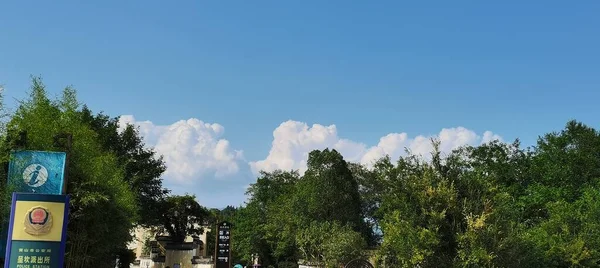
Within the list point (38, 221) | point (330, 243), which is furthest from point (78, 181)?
point (330, 243)

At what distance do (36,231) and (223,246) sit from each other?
1316 cm

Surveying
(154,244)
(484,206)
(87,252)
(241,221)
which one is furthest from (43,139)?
(241,221)

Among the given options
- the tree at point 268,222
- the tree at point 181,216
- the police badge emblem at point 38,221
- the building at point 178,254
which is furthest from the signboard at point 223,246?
the tree at point 181,216

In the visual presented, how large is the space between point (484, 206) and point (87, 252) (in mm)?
13441

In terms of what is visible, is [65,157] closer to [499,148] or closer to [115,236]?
[115,236]

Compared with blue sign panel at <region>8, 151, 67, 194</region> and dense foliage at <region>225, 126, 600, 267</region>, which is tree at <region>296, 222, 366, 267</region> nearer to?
dense foliage at <region>225, 126, 600, 267</region>

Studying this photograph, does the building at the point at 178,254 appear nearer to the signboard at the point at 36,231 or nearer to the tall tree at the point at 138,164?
the tall tree at the point at 138,164

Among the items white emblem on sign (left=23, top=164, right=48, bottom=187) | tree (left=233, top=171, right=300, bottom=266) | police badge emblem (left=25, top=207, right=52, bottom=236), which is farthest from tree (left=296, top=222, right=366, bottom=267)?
police badge emblem (left=25, top=207, right=52, bottom=236)

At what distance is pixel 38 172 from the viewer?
53.6 feet

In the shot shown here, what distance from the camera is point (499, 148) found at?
38.4 meters

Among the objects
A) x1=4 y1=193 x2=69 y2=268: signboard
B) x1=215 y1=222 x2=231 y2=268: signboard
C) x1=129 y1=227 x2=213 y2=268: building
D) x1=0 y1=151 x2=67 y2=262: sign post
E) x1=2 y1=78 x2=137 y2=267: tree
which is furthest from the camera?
x1=129 y1=227 x2=213 y2=268: building

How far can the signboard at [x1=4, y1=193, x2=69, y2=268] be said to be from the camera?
46.8ft

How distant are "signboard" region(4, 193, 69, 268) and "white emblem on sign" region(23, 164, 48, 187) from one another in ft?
6.24

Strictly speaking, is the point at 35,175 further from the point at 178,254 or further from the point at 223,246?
the point at 178,254
